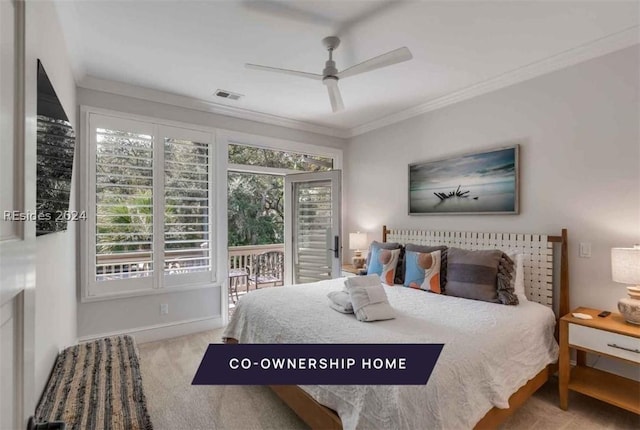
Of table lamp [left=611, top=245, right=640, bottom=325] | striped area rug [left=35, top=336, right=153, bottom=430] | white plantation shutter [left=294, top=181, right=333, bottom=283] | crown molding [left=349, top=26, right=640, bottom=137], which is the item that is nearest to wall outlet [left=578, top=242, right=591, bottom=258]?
table lamp [left=611, top=245, right=640, bottom=325]

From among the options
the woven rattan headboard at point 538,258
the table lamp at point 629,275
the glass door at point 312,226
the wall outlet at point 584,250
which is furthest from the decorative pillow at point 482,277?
the glass door at point 312,226

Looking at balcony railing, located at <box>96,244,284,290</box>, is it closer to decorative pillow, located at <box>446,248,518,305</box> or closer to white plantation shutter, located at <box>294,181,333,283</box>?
white plantation shutter, located at <box>294,181,333,283</box>

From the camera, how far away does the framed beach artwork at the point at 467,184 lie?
304 centimetres

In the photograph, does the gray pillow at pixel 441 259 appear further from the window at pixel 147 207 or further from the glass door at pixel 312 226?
the window at pixel 147 207

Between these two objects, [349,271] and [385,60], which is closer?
[385,60]

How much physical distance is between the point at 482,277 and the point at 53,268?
3.13 meters

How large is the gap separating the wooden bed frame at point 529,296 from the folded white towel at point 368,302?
614mm

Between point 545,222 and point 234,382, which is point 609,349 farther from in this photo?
point 234,382

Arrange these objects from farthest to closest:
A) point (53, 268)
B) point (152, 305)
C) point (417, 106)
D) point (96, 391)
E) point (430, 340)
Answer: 1. point (417, 106)
2. point (152, 305)
3. point (53, 268)
4. point (430, 340)
5. point (96, 391)

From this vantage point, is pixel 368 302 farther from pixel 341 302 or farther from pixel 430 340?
pixel 430 340

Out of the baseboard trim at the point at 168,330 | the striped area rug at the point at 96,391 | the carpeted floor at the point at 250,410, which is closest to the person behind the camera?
the striped area rug at the point at 96,391

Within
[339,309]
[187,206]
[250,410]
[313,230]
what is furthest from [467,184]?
[187,206]

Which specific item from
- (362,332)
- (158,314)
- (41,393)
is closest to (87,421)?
(41,393)

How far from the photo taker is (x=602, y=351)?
6.89 feet
